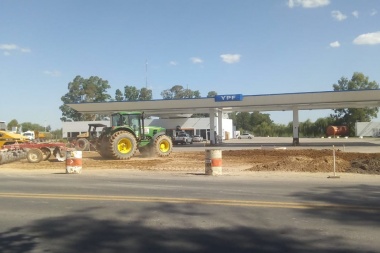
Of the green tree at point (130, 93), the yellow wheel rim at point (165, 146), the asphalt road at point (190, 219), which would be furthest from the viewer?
the green tree at point (130, 93)

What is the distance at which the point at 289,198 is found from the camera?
1008 centimetres

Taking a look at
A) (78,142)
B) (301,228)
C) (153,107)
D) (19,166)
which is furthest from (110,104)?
(301,228)

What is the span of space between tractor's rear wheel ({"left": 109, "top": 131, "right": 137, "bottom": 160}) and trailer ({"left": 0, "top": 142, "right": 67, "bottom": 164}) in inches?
116

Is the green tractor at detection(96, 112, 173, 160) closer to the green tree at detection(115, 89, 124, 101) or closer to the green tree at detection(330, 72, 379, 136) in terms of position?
the green tree at detection(330, 72, 379, 136)

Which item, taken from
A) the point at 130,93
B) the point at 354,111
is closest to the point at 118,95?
the point at 130,93

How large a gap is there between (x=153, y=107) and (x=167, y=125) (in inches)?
812

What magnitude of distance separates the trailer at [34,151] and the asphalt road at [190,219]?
11.6 meters

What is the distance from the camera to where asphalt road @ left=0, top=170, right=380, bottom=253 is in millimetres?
6137

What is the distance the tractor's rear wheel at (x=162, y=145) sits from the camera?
25875 mm

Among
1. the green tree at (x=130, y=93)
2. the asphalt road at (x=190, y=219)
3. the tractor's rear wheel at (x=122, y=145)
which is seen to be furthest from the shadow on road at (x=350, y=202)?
the green tree at (x=130, y=93)

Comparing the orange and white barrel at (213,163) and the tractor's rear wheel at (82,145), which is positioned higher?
the tractor's rear wheel at (82,145)

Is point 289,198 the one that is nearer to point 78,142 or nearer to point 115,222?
point 115,222

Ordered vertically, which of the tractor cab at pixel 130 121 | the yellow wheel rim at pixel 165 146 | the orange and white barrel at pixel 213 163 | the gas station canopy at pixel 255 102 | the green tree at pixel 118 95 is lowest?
the orange and white barrel at pixel 213 163

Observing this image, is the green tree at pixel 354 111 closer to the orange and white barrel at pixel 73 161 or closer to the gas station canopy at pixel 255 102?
the gas station canopy at pixel 255 102
